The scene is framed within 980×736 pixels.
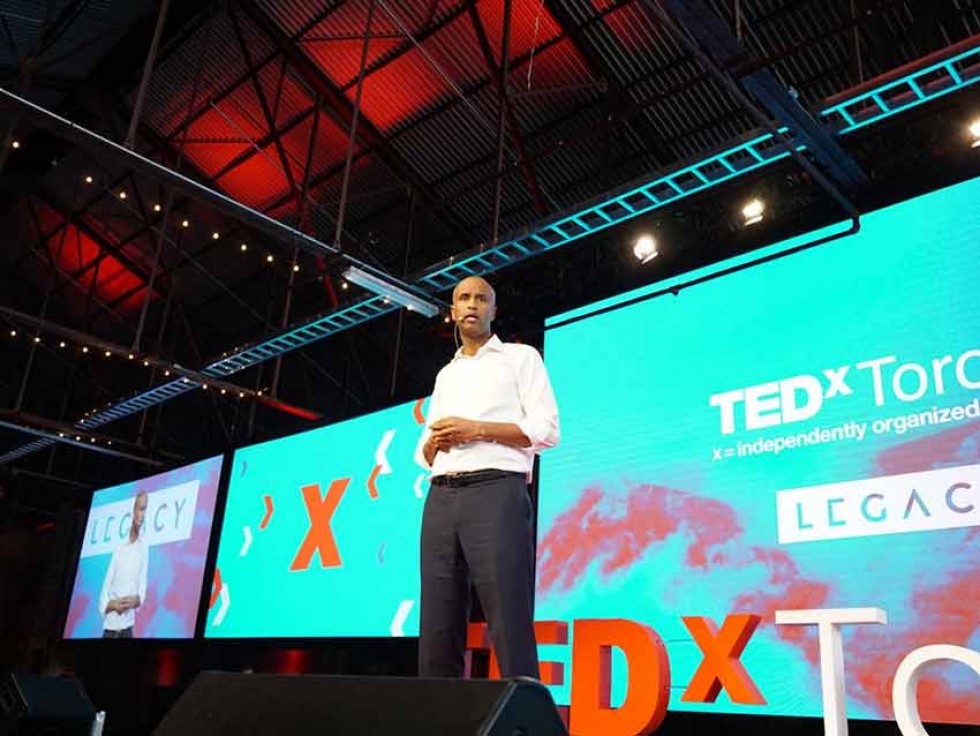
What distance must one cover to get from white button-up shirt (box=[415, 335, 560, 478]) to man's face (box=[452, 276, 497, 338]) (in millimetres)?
70

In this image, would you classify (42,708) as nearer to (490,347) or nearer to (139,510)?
(490,347)

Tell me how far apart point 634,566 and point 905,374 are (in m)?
1.79

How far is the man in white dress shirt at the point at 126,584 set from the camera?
8977mm

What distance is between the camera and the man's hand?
2207mm

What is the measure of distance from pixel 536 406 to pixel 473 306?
0.31m

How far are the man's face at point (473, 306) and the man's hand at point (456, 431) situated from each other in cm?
27

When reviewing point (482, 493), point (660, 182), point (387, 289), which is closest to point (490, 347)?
point (482, 493)

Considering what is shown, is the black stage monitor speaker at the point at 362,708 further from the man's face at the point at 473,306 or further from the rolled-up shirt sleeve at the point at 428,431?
the man's face at the point at 473,306

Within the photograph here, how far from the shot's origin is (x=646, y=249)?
7.58m

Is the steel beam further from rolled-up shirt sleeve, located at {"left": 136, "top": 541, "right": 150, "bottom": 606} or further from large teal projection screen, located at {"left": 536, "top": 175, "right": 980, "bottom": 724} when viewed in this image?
rolled-up shirt sleeve, located at {"left": 136, "top": 541, "right": 150, "bottom": 606}

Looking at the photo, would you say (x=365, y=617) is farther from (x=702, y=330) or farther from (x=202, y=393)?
(x=202, y=393)

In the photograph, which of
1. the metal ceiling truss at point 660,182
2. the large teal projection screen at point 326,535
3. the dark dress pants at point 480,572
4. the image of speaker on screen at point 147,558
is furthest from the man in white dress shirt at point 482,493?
the image of speaker on screen at point 147,558

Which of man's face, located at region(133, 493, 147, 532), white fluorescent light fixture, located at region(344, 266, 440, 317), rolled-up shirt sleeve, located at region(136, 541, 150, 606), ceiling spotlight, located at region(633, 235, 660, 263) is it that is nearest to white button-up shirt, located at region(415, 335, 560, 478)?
white fluorescent light fixture, located at region(344, 266, 440, 317)

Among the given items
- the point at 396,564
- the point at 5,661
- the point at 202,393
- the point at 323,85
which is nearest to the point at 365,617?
the point at 396,564
